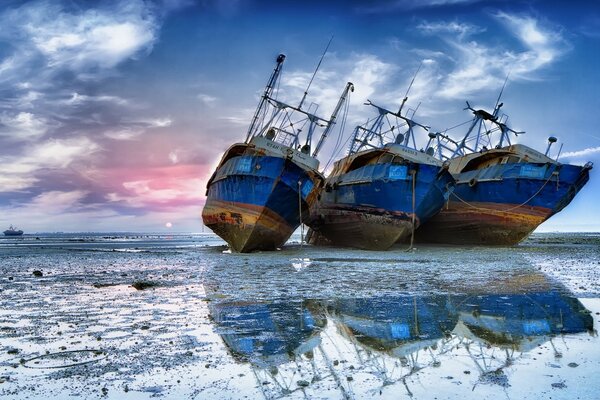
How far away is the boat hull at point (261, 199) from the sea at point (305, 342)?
42.1 feet

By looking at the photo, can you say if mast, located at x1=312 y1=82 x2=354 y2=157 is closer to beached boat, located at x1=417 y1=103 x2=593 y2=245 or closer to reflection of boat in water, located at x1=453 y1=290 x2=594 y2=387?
beached boat, located at x1=417 y1=103 x2=593 y2=245

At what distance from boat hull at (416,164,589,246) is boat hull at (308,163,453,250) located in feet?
14.5

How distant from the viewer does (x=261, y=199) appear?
23953mm

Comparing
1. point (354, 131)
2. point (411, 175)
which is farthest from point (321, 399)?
point (354, 131)

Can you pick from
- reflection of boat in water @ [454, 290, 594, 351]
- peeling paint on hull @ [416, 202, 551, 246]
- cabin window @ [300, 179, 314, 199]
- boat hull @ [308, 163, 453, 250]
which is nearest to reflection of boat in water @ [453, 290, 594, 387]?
reflection of boat in water @ [454, 290, 594, 351]

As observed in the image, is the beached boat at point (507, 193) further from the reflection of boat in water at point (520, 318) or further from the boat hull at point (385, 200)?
the reflection of boat in water at point (520, 318)

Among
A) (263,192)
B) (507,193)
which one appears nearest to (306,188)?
(263,192)

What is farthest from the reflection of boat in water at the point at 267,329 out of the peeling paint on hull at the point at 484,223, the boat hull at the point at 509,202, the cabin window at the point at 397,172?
the peeling paint on hull at the point at 484,223

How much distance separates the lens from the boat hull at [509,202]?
1148 inches

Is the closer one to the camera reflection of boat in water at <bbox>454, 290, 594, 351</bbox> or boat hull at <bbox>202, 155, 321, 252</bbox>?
reflection of boat in water at <bbox>454, 290, 594, 351</bbox>

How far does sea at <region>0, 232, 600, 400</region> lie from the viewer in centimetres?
415

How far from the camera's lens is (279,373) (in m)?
4.59

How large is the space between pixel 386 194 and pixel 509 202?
31.3 feet

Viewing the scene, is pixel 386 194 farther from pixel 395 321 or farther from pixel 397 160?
pixel 395 321
